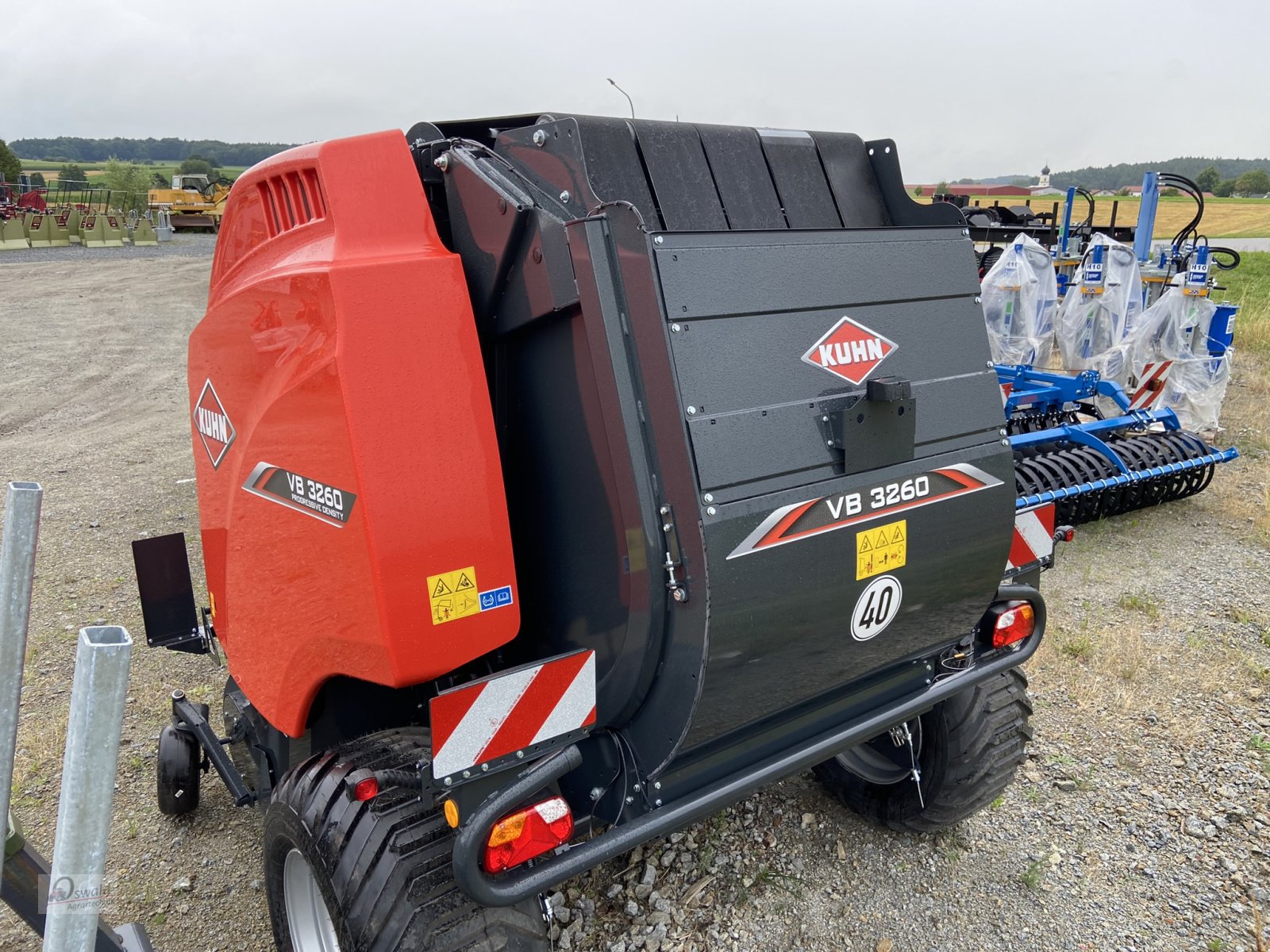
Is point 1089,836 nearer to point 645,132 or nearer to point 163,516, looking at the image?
point 645,132

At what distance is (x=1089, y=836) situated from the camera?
3041 mm

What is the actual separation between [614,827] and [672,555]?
62 cm

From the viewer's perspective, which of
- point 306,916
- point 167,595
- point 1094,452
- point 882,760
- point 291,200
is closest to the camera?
point 291,200

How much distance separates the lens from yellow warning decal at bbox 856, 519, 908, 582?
6.52 ft

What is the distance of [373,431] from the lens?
179 centimetres

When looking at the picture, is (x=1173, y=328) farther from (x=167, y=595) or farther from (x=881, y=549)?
(x=167, y=595)

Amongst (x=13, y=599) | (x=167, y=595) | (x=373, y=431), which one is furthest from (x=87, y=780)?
(x=167, y=595)

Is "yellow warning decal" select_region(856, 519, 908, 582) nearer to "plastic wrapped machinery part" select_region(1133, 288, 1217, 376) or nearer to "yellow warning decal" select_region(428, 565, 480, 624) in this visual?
"yellow warning decal" select_region(428, 565, 480, 624)

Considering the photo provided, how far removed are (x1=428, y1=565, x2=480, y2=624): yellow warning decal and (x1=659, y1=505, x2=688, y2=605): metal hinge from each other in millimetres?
413

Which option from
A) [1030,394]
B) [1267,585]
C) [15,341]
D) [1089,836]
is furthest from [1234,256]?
[15,341]

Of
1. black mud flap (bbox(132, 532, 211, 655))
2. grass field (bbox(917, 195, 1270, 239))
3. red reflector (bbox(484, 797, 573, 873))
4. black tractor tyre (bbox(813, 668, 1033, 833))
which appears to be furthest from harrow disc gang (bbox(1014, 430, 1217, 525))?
grass field (bbox(917, 195, 1270, 239))

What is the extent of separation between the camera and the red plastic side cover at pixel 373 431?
180cm

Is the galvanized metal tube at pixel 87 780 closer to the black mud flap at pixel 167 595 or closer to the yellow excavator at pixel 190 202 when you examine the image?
the black mud flap at pixel 167 595

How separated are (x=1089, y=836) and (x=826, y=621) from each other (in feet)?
5.81
